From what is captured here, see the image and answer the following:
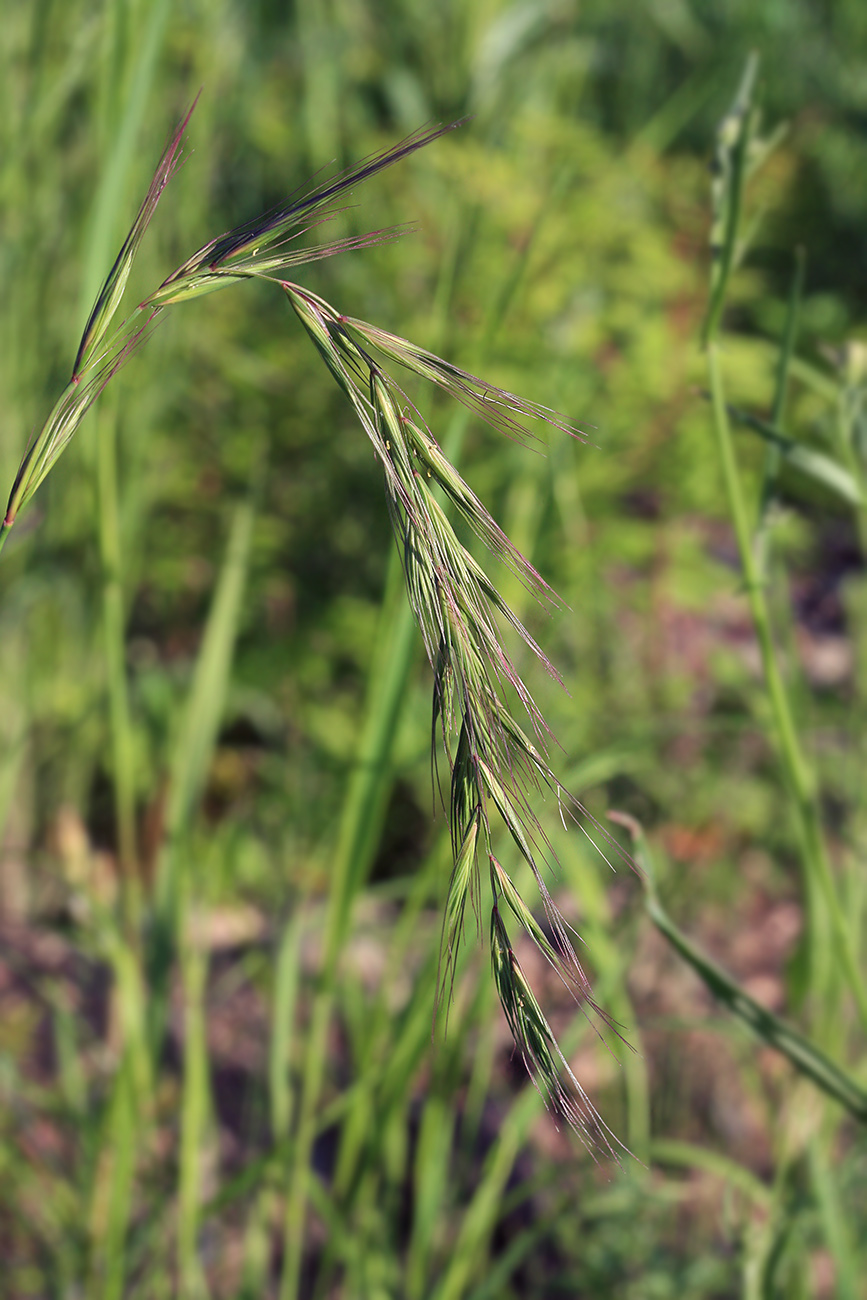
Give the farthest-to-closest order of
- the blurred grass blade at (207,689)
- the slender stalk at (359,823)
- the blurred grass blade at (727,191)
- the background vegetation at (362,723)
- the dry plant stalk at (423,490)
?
the blurred grass blade at (207,689)
the background vegetation at (362,723)
the slender stalk at (359,823)
the blurred grass blade at (727,191)
the dry plant stalk at (423,490)

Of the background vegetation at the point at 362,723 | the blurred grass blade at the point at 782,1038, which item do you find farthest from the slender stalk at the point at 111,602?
the blurred grass blade at the point at 782,1038

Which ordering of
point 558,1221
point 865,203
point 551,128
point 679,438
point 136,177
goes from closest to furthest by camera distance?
1. point 558,1221
2. point 136,177
3. point 551,128
4. point 679,438
5. point 865,203

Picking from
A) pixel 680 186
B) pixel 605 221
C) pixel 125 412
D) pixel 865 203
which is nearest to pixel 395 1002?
pixel 125 412

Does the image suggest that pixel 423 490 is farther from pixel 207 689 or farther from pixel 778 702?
pixel 207 689

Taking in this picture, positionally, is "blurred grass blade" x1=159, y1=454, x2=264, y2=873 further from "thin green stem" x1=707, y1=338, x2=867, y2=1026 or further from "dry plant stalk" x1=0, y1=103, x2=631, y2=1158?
"dry plant stalk" x1=0, y1=103, x2=631, y2=1158

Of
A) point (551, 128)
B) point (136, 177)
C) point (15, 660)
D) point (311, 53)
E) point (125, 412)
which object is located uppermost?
point (311, 53)

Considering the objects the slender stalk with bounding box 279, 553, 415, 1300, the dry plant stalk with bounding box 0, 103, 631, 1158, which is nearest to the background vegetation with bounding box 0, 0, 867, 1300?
the slender stalk with bounding box 279, 553, 415, 1300

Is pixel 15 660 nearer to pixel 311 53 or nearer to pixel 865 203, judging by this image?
pixel 311 53

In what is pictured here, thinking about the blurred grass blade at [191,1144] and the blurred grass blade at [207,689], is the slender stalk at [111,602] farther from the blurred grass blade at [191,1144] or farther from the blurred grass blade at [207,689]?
the blurred grass blade at [191,1144]
